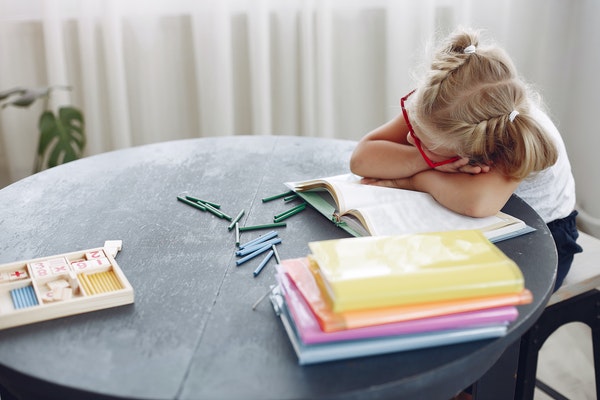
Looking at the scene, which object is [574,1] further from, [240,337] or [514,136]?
[240,337]

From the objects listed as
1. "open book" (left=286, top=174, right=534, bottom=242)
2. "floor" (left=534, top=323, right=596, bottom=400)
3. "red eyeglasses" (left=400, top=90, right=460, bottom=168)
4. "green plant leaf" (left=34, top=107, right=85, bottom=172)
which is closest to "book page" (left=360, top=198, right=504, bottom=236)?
"open book" (left=286, top=174, right=534, bottom=242)

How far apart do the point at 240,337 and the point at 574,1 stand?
7.72ft

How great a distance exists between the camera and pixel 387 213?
1.17m

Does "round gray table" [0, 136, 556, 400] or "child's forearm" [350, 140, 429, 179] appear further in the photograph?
"child's forearm" [350, 140, 429, 179]

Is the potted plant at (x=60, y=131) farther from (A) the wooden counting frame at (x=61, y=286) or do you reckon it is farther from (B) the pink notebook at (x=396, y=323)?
(B) the pink notebook at (x=396, y=323)

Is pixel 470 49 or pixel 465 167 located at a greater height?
pixel 470 49

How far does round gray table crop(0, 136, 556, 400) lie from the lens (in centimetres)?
77

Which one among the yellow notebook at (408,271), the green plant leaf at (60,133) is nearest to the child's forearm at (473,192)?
the yellow notebook at (408,271)

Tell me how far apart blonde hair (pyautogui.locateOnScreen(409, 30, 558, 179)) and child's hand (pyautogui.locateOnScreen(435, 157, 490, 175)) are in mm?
15

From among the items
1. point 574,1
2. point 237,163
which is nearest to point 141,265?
point 237,163

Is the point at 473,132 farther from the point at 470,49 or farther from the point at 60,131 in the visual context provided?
the point at 60,131

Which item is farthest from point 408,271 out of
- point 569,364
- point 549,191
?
point 569,364

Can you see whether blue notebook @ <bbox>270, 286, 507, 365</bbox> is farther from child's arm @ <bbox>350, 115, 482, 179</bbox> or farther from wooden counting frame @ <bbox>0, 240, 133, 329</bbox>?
child's arm @ <bbox>350, 115, 482, 179</bbox>

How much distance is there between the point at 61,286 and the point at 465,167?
774 mm
